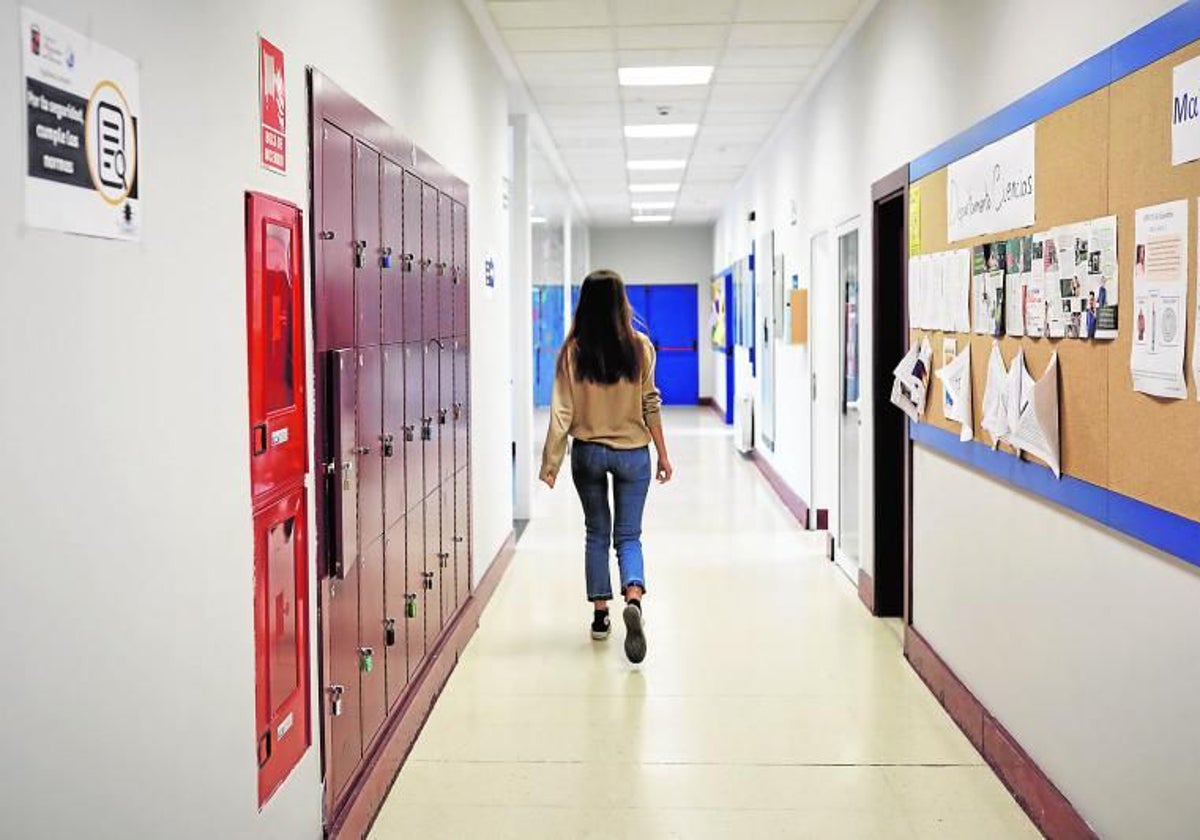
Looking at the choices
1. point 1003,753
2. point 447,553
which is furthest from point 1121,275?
point 447,553

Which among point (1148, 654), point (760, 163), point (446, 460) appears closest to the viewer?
point (1148, 654)

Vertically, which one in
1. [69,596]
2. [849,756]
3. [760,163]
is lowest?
[849,756]

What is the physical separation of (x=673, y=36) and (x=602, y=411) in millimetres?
2678

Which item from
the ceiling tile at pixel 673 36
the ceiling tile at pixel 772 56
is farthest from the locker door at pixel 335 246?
the ceiling tile at pixel 772 56

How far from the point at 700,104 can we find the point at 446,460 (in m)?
4.91

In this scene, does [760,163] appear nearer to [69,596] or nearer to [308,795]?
[308,795]

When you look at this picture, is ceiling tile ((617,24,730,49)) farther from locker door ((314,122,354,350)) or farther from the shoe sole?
locker door ((314,122,354,350))

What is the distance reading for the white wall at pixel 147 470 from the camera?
1.52 m

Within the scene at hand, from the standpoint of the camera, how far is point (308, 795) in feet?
9.57

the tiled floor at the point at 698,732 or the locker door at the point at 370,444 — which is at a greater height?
the locker door at the point at 370,444

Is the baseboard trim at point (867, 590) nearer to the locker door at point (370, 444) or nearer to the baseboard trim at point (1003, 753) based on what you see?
the baseboard trim at point (1003, 753)

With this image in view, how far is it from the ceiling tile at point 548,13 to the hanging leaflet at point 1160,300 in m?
3.97

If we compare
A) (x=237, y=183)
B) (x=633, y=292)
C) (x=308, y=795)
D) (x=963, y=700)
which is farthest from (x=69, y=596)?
(x=633, y=292)

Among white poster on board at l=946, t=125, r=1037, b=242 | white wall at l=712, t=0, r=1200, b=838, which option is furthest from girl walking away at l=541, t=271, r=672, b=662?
white poster on board at l=946, t=125, r=1037, b=242
